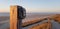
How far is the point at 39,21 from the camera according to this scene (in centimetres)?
246

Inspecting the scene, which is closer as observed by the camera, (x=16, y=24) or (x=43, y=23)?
(x=16, y=24)

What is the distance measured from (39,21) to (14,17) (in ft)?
2.17

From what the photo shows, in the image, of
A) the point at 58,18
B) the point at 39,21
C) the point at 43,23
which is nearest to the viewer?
the point at 58,18

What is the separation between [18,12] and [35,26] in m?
0.73

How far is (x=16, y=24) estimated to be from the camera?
1.92m

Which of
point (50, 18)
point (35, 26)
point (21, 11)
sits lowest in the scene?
point (35, 26)

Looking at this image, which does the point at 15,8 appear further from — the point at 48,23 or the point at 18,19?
the point at 48,23

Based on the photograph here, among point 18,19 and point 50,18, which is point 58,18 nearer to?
point 50,18

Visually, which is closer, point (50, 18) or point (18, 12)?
point (18, 12)

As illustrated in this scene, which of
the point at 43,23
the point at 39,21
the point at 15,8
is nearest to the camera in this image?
the point at 15,8

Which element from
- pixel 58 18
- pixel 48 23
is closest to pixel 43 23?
pixel 48 23

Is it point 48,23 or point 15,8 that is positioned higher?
point 15,8

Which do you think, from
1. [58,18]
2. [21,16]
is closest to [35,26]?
[58,18]

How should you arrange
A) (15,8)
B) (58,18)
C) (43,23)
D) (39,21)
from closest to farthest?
1. (15,8)
2. (58,18)
3. (39,21)
4. (43,23)
